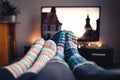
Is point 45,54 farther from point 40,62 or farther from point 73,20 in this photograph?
point 73,20

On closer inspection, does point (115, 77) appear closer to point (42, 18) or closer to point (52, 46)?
point (52, 46)

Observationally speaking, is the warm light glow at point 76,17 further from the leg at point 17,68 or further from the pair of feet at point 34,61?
the leg at point 17,68

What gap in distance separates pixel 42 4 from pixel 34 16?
230 mm

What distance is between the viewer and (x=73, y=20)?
2.94 meters

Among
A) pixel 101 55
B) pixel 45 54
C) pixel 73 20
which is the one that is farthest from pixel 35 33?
pixel 45 54

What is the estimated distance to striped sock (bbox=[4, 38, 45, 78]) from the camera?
0.98 metres

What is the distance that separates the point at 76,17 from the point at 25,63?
187cm

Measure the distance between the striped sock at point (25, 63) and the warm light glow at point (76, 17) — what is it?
48.9 inches

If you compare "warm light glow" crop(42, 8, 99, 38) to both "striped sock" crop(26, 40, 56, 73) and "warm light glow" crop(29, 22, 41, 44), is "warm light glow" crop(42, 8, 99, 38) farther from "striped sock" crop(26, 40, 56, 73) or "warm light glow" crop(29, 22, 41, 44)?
"striped sock" crop(26, 40, 56, 73)

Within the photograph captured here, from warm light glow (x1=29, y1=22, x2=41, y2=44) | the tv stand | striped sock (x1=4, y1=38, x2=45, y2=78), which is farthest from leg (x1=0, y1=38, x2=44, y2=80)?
warm light glow (x1=29, y1=22, x2=41, y2=44)

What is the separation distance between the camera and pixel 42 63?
1.21 m

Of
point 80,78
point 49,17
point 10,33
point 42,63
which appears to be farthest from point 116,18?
point 80,78

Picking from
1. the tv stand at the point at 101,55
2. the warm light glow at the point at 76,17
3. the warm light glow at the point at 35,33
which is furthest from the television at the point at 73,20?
the tv stand at the point at 101,55

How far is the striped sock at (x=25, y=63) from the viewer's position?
0.98 m
